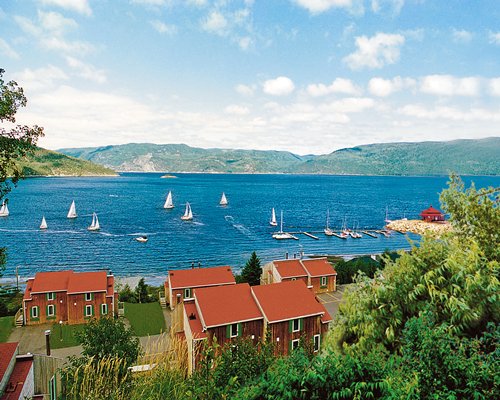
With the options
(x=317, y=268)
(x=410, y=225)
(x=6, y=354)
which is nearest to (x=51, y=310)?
(x=6, y=354)

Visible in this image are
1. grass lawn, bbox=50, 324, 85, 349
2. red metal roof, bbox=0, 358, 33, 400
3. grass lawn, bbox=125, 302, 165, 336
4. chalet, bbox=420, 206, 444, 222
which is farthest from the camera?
chalet, bbox=420, 206, 444, 222

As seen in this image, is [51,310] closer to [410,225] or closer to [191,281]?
[191,281]

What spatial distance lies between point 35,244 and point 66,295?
47.3 meters

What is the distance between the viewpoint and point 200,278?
36656 mm

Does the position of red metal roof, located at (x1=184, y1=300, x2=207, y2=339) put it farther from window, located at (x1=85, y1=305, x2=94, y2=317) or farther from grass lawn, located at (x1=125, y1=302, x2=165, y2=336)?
window, located at (x1=85, y1=305, x2=94, y2=317)

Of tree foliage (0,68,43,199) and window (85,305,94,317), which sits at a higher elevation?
tree foliage (0,68,43,199)

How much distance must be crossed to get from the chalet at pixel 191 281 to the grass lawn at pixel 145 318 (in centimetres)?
190

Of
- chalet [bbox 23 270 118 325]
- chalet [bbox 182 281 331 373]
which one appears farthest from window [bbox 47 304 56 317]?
chalet [bbox 182 281 331 373]

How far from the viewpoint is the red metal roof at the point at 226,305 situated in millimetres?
24634

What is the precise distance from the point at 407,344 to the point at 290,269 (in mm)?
34787

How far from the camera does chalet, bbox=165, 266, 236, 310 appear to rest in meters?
35.7

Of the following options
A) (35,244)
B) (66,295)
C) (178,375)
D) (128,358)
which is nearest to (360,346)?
(178,375)

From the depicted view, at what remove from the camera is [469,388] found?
5.36 meters

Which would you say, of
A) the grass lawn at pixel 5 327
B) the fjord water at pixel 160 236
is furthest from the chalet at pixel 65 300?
the fjord water at pixel 160 236
